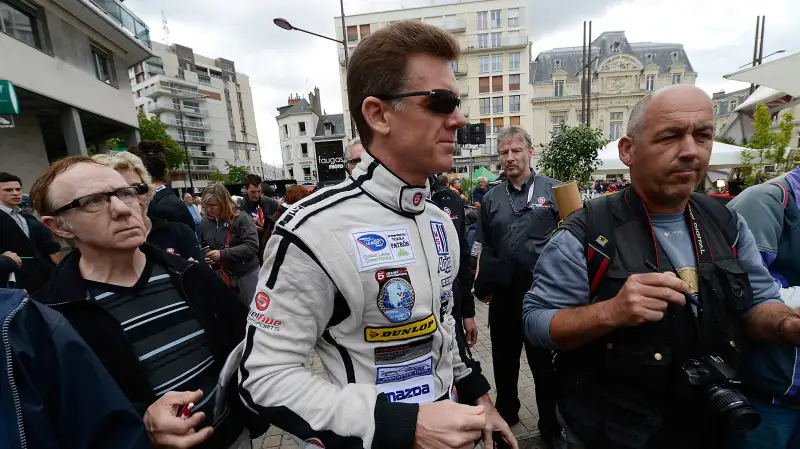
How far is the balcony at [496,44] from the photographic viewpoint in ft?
136

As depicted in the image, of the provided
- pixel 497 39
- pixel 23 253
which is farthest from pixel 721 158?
pixel 497 39

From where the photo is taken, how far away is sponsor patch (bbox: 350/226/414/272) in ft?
3.46

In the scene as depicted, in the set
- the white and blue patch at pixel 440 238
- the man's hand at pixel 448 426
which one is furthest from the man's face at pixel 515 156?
the man's hand at pixel 448 426

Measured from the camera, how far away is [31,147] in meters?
12.5

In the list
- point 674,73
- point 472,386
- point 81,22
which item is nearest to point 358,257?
point 472,386

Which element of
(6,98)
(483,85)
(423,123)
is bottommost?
(423,123)

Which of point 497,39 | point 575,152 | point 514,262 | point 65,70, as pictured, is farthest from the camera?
point 497,39

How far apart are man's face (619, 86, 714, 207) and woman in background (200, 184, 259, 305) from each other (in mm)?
3932

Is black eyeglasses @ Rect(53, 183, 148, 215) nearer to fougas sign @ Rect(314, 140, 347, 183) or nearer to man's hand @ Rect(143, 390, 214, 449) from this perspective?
man's hand @ Rect(143, 390, 214, 449)

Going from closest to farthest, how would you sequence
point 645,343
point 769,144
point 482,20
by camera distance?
point 645,343
point 769,144
point 482,20

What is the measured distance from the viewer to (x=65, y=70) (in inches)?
445

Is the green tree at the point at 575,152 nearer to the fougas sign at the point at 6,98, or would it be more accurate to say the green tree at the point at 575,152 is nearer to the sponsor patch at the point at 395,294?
the sponsor patch at the point at 395,294

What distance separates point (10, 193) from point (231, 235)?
2.22m

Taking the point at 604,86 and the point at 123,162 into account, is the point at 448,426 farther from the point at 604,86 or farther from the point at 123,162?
the point at 604,86
